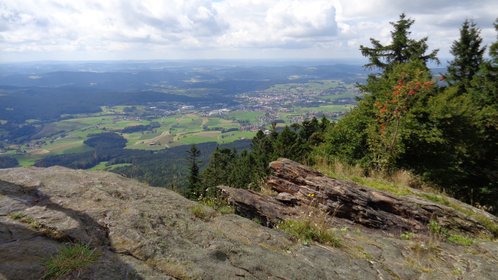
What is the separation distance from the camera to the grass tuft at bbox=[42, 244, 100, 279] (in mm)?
3496

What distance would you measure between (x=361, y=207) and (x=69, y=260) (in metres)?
7.04

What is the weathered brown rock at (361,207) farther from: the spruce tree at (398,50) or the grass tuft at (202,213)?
the spruce tree at (398,50)

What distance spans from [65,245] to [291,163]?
292 inches

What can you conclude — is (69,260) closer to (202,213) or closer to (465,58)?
(202,213)

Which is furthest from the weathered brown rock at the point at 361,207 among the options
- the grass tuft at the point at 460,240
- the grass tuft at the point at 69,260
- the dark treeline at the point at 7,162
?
the dark treeline at the point at 7,162

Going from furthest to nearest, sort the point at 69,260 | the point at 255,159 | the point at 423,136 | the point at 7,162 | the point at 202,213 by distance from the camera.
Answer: the point at 7,162 < the point at 255,159 < the point at 423,136 < the point at 202,213 < the point at 69,260

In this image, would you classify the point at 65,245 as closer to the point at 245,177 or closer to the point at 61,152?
the point at 245,177

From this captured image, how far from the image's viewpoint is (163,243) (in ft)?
15.3

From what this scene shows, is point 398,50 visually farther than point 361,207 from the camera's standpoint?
Yes

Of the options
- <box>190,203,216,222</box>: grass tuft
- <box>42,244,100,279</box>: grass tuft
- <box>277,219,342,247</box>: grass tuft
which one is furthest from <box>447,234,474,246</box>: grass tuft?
<box>42,244,100,279</box>: grass tuft

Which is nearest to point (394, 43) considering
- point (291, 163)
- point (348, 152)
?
point (348, 152)

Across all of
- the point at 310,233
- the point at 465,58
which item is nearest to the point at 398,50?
→ the point at 465,58

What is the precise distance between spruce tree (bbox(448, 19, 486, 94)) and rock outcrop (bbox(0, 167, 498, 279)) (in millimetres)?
32733

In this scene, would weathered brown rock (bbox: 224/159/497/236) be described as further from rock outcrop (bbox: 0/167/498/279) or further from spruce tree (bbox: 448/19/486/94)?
spruce tree (bbox: 448/19/486/94)
